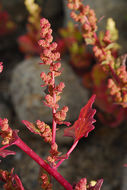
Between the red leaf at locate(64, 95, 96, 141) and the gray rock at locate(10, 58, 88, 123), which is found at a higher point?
the gray rock at locate(10, 58, 88, 123)

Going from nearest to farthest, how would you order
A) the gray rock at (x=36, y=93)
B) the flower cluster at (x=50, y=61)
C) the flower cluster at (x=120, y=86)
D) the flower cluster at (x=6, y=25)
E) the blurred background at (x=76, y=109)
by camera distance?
the flower cluster at (x=50, y=61), the flower cluster at (x=120, y=86), the blurred background at (x=76, y=109), the gray rock at (x=36, y=93), the flower cluster at (x=6, y=25)

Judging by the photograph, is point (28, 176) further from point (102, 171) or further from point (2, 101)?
point (2, 101)

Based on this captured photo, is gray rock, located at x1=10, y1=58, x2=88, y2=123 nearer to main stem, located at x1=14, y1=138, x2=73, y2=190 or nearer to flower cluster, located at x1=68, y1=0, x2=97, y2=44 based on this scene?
flower cluster, located at x1=68, y1=0, x2=97, y2=44

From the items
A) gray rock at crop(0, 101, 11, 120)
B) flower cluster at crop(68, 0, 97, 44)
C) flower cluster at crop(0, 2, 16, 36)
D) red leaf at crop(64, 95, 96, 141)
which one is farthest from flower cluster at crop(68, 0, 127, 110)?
flower cluster at crop(0, 2, 16, 36)

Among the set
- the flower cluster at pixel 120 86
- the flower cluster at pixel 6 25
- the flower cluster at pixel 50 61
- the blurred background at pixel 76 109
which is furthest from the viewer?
the flower cluster at pixel 6 25

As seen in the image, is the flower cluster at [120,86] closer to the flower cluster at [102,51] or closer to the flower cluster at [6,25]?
the flower cluster at [102,51]

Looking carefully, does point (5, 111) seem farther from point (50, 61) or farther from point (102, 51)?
point (50, 61)

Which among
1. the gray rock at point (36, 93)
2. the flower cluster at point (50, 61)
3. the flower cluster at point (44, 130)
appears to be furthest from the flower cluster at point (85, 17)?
the gray rock at point (36, 93)

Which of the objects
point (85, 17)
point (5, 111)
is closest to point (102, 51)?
point (85, 17)
